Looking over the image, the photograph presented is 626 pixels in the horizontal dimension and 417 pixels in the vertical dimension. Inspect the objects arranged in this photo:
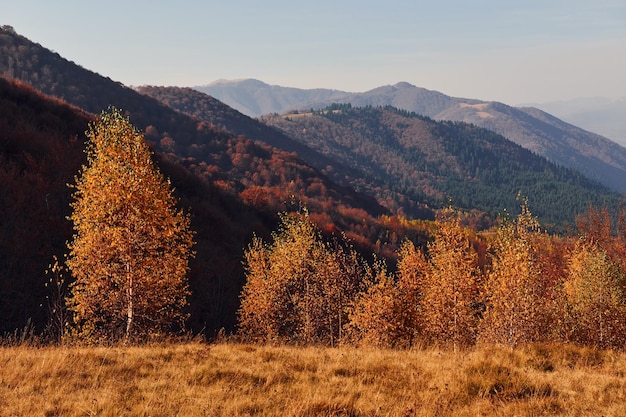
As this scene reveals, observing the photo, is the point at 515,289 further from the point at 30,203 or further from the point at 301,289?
the point at 30,203

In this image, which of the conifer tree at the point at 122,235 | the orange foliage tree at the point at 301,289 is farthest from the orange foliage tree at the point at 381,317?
the conifer tree at the point at 122,235

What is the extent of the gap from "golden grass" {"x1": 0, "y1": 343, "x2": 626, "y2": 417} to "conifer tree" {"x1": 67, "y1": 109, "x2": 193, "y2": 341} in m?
7.17

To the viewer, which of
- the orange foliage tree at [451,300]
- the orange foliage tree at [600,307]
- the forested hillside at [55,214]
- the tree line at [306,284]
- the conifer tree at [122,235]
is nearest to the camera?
the conifer tree at [122,235]

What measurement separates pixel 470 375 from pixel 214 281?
49.7 meters

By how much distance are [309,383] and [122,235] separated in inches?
538

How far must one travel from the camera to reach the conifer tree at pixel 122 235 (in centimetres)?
1975

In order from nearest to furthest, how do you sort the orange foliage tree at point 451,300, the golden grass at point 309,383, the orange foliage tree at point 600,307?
the golden grass at point 309,383 < the orange foliage tree at point 451,300 < the orange foliage tree at point 600,307

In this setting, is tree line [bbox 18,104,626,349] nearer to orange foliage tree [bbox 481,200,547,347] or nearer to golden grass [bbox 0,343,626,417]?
orange foliage tree [bbox 481,200,547,347]

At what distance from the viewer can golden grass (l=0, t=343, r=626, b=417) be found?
30.0 ft

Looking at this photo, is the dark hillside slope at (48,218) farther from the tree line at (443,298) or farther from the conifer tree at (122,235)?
the tree line at (443,298)

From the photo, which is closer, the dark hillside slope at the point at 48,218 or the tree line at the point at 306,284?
the tree line at the point at 306,284

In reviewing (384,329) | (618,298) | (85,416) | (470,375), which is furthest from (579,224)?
(85,416)

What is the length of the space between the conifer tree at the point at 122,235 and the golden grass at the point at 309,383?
717 centimetres

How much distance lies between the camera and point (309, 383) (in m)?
11.0
